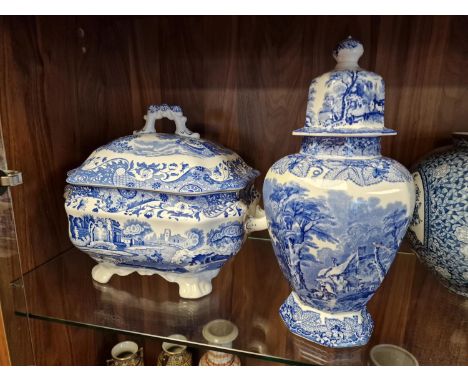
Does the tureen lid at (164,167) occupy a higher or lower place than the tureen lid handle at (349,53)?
lower

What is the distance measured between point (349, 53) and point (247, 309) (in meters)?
0.33

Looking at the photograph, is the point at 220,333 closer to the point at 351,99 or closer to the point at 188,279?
the point at 188,279

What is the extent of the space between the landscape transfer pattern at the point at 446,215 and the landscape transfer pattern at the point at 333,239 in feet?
0.24

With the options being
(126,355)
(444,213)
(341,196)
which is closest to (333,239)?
(341,196)

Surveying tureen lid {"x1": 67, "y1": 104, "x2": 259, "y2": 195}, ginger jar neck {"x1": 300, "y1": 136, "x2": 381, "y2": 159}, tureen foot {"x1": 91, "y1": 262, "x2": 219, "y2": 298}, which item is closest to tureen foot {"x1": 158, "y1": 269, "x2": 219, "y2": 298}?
tureen foot {"x1": 91, "y1": 262, "x2": 219, "y2": 298}

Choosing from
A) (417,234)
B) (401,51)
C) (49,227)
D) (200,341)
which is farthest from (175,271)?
(401,51)

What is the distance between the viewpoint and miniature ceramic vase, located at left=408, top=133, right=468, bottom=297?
41 centimetres

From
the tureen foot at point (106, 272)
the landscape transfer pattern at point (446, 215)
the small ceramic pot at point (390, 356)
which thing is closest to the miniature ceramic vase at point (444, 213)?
the landscape transfer pattern at point (446, 215)

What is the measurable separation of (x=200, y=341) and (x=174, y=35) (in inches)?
18.0

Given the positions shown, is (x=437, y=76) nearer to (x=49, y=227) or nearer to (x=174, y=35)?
(x=174, y=35)

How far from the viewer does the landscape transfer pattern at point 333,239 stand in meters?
0.35

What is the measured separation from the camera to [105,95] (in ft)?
1.99

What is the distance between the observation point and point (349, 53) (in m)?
0.38

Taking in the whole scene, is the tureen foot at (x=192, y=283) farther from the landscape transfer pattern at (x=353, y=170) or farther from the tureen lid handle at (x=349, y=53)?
the tureen lid handle at (x=349, y=53)
